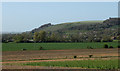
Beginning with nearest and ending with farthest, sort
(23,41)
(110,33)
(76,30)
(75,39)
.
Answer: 1. (23,41)
2. (75,39)
3. (110,33)
4. (76,30)

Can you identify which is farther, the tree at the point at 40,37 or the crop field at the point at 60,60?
the tree at the point at 40,37

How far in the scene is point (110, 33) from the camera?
156 m

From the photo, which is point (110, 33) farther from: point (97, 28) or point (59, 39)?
point (59, 39)

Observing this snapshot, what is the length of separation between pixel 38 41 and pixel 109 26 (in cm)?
9439

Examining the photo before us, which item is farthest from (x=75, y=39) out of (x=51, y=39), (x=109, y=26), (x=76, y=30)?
(x=109, y=26)

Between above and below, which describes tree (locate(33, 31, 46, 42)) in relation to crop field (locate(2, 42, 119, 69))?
above

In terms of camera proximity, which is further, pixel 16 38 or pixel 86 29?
pixel 86 29

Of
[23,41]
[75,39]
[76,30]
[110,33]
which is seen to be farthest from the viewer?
[76,30]

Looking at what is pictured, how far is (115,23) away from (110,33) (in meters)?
33.8

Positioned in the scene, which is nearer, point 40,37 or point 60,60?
point 60,60

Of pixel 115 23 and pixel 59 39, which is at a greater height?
pixel 115 23

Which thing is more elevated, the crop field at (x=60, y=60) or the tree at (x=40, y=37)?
the tree at (x=40, y=37)

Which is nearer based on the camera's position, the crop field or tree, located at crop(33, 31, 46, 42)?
the crop field

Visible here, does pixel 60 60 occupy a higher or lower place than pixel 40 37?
lower
